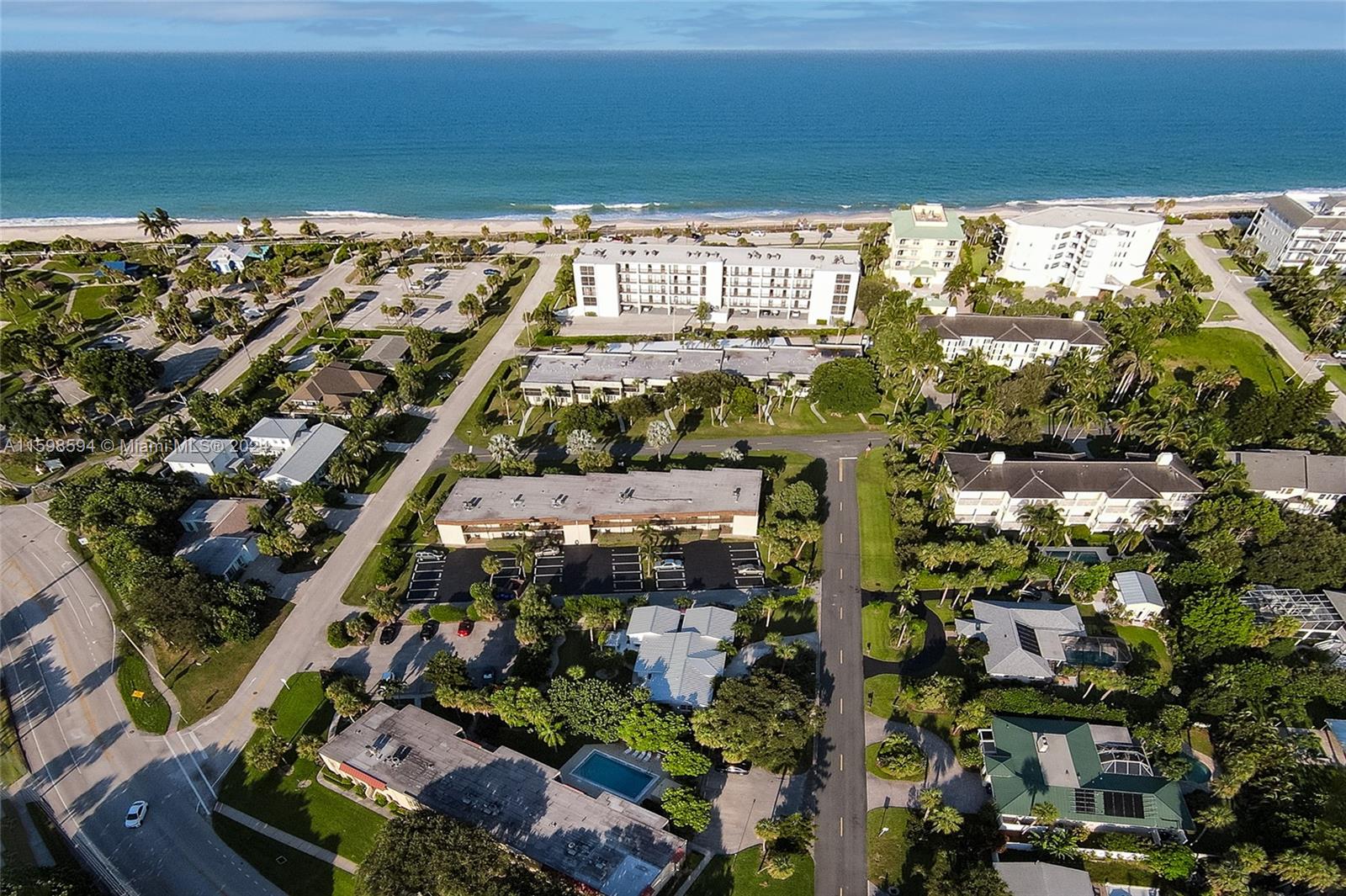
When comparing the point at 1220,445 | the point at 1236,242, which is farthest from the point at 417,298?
the point at 1236,242

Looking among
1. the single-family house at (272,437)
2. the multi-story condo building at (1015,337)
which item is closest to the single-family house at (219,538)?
the single-family house at (272,437)

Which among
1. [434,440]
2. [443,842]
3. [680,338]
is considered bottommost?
[443,842]

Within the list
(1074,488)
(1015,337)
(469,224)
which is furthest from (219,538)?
(469,224)

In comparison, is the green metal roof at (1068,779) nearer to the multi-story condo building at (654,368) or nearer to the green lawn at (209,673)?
the multi-story condo building at (654,368)

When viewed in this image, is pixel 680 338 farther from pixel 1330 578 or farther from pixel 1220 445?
pixel 1330 578

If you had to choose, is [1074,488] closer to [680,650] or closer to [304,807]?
[680,650]
